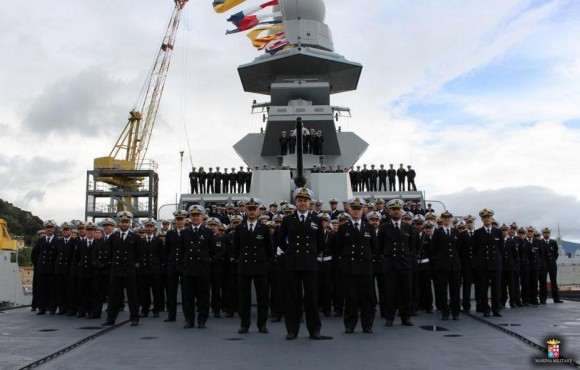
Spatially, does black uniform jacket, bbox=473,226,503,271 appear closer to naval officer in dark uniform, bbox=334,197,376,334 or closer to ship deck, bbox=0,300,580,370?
ship deck, bbox=0,300,580,370

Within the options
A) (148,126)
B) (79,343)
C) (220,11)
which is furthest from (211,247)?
(148,126)

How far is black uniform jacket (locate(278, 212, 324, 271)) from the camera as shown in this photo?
638 centimetres

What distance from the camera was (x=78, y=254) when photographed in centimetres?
941

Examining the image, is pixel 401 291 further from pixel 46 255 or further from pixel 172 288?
pixel 46 255

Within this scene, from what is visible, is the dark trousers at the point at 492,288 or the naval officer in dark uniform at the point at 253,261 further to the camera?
the dark trousers at the point at 492,288

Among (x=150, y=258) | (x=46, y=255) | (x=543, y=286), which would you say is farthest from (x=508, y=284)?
(x=46, y=255)

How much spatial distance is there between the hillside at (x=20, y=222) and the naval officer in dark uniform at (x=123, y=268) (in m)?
57.5

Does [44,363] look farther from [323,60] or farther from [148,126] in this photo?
[148,126]

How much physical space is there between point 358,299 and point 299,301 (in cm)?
87

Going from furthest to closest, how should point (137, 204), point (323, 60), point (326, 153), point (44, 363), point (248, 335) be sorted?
point (137, 204)
point (323, 60)
point (326, 153)
point (248, 335)
point (44, 363)

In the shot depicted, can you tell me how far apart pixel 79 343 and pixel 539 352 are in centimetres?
427

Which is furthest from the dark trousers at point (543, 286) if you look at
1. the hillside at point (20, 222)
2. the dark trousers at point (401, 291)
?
the hillside at point (20, 222)

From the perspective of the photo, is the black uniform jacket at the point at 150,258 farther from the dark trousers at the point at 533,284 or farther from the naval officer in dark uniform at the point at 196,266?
the dark trousers at the point at 533,284

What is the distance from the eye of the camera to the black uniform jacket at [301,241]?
6383mm
